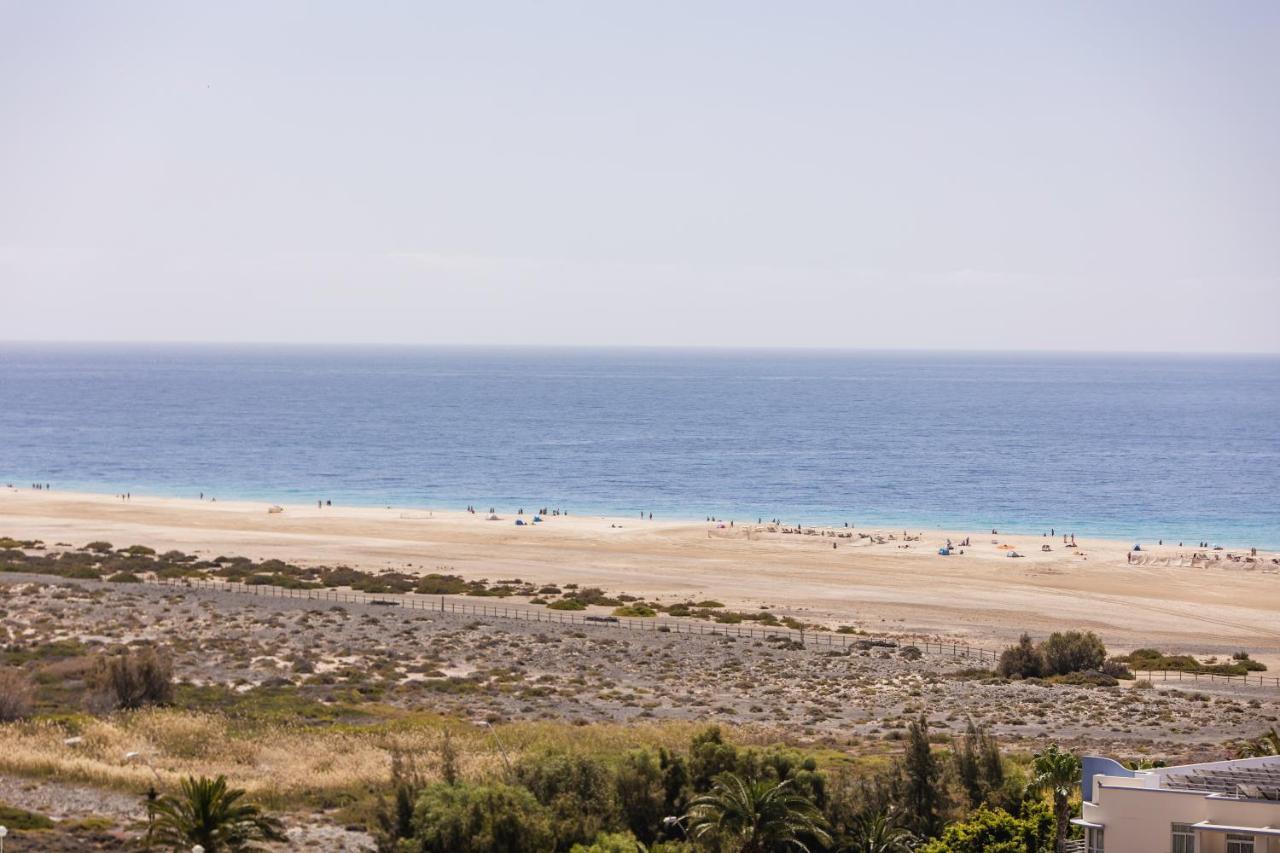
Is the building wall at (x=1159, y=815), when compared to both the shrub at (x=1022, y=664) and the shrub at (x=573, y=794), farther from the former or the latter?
the shrub at (x=1022, y=664)

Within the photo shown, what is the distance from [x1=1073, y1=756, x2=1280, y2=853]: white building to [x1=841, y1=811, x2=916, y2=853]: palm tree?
18.4ft

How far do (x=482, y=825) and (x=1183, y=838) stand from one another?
45.2 feet

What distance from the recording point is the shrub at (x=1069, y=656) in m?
53.8

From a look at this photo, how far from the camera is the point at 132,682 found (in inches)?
1727

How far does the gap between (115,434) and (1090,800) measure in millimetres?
170187

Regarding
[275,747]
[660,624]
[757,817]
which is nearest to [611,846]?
[757,817]

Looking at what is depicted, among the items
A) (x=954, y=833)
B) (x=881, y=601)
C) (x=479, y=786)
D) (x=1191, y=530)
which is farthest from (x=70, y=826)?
(x=1191, y=530)

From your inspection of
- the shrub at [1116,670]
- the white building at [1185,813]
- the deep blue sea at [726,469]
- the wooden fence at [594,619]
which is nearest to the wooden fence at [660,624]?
the wooden fence at [594,619]

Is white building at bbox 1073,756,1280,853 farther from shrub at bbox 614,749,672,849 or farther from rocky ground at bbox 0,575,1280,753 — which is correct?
rocky ground at bbox 0,575,1280,753

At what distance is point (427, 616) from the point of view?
206 feet

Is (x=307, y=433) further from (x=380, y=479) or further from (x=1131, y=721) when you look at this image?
(x=1131, y=721)

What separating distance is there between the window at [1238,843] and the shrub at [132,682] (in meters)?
34.0

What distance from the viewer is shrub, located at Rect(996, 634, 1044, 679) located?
176 feet

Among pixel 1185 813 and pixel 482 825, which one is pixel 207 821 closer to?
pixel 482 825
